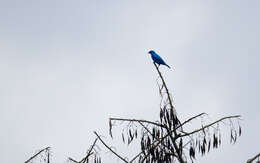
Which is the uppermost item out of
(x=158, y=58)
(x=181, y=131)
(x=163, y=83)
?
(x=158, y=58)

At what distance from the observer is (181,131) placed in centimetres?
383

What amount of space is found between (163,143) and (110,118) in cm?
62

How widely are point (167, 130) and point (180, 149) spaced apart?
0.23m

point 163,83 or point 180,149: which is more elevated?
point 163,83

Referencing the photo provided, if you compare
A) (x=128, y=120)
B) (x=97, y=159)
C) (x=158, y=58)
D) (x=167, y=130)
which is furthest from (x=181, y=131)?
(x=158, y=58)

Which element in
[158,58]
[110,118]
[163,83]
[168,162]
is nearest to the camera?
[168,162]

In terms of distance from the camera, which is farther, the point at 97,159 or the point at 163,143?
the point at 97,159

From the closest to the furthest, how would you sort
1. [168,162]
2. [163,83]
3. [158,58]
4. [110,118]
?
1. [168,162]
2. [110,118]
3. [163,83]
4. [158,58]

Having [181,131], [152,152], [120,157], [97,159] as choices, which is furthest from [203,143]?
[97,159]

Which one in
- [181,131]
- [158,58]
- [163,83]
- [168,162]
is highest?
[158,58]

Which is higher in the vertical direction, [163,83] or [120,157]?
[163,83]

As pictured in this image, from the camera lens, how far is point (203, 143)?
4.02m

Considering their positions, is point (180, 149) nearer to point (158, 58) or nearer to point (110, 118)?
point (110, 118)

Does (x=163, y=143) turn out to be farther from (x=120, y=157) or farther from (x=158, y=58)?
(x=158, y=58)
